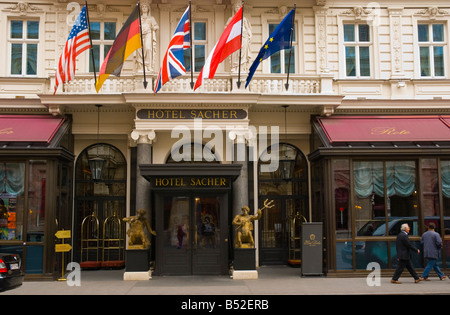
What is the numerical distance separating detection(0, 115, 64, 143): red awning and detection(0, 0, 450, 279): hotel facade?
73 millimetres

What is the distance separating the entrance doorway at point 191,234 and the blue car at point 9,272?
4846 mm

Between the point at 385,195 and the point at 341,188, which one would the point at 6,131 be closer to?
the point at 341,188

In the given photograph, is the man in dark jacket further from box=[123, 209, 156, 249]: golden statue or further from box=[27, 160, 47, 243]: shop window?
box=[27, 160, 47, 243]: shop window

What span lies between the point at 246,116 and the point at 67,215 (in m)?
7.32

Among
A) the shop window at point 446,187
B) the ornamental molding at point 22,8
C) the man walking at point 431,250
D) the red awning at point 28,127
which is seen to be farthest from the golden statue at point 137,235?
the shop window at point 446,187

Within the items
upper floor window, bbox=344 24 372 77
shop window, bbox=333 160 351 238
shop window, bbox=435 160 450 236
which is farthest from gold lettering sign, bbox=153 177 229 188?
shop window, bbox=435 160 450 236

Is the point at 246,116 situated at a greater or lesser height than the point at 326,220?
greater

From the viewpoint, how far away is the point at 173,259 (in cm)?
1762

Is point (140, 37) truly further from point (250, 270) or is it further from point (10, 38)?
point (250, 270)

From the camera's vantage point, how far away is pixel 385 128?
18891mm

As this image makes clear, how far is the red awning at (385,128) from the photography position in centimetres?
1830

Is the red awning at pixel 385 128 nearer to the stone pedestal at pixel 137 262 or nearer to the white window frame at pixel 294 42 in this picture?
the white window frame at pixel 294 42

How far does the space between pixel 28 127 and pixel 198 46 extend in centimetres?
686

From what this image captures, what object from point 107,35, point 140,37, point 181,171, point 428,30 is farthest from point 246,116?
point 428,30
